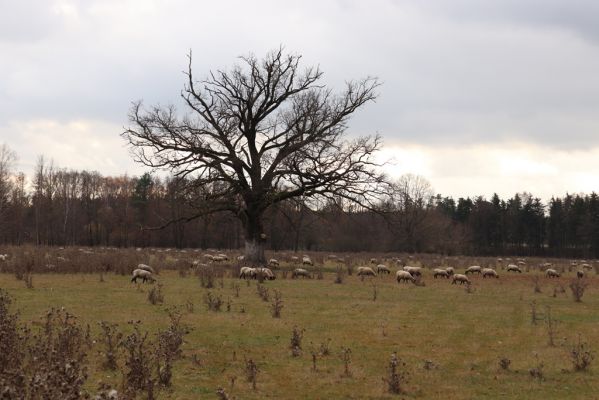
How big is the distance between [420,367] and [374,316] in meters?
5.38

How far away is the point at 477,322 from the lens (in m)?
15.0

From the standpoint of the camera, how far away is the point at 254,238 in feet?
105

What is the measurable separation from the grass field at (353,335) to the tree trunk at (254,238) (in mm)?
9127

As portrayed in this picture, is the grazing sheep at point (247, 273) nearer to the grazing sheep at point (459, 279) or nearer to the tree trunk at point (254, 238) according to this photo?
the tree trunk at point (254, 238)

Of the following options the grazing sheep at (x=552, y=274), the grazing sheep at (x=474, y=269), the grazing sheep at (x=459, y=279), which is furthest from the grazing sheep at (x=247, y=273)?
the grazing sheep at (x=552, y=274)

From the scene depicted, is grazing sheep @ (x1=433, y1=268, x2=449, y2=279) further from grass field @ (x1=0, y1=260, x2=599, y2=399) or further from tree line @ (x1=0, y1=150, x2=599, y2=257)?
tree line @ (x1=0, y1=150, x2=599, y2=257)

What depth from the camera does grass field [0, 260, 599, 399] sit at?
28.6 feet

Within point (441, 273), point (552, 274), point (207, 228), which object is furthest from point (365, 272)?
point (207, 228)

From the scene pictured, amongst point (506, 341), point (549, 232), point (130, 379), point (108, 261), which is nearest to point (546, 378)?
point (506, 341)

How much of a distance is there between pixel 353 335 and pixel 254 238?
64.5 ft

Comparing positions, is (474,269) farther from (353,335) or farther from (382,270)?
(353,335)

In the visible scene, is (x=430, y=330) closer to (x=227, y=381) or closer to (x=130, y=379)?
(x=227, y=381)

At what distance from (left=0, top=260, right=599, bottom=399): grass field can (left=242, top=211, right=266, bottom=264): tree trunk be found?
9.13 metres

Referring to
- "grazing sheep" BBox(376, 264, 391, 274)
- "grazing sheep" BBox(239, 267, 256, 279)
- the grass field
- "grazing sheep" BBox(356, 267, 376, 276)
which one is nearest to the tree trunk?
"grazing sheep" BBox(356, 267, 376, 276)
